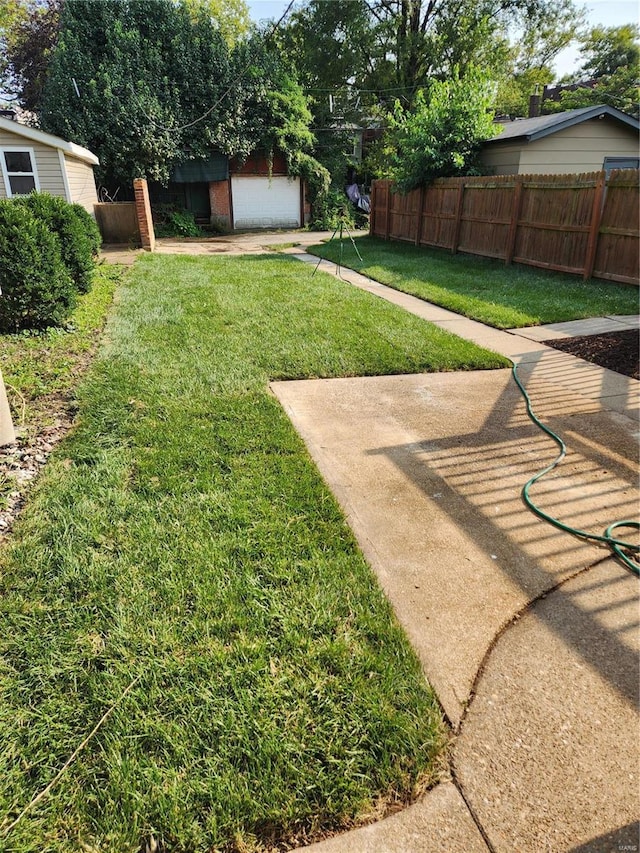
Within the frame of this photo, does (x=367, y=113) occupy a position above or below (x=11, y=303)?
above

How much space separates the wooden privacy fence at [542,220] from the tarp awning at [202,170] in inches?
388

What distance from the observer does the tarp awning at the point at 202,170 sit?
20891 millimetres

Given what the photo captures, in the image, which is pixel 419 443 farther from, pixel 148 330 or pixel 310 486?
pixel 148 330

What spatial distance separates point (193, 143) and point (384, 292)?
14.9 meters

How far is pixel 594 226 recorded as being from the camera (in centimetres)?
912

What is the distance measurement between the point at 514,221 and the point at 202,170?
14435 millimetres

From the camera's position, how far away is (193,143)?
20297 millimetres

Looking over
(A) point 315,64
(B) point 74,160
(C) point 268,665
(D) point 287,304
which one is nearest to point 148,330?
(D) point 287,304

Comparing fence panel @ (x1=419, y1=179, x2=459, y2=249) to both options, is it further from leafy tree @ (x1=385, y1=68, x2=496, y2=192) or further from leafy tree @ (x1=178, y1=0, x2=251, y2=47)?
leafy tree @ (x1=178, y1=0, x2=251, y2=47)

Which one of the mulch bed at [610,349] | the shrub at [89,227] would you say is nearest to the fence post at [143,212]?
the shrub at [89,227]

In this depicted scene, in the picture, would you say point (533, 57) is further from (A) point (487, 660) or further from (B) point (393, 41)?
(A) point (487, 660)

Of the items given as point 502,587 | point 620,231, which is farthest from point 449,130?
point 502,587

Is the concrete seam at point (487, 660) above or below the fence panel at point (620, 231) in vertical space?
below

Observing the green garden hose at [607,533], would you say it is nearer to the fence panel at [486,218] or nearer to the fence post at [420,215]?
the fence panel at [486,218]
